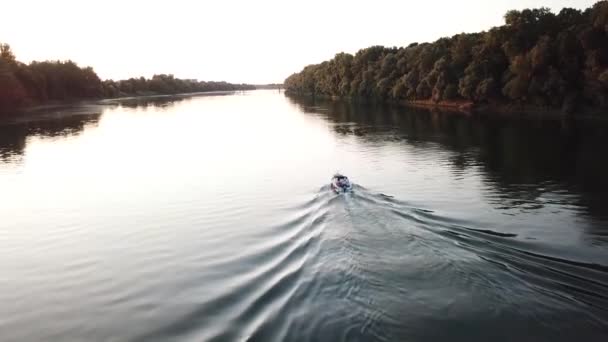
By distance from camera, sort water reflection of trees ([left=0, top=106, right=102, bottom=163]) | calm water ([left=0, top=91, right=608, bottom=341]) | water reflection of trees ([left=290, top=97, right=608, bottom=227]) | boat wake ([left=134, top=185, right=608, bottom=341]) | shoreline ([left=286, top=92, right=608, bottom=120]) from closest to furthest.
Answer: boat wake ([left=134, top=185, right=608, bottom=341])
calm water ([left=0, top=91, right=608, bottom=341])
water reflection of trees ([left=290, top=97, right=608, bottom=227])
water reflection of trees ([left=0, top=106, right=102, bottom=163])
shoreline ([left=286, top=92, right=608, bottom=120])

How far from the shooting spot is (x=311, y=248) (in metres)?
22.2

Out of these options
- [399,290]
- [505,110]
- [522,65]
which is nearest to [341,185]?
[399,290]

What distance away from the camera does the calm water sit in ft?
49.5

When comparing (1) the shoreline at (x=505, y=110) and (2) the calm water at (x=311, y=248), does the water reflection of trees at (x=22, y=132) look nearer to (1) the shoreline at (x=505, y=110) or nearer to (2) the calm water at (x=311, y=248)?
(2) the calm water at (x=311, y=248)

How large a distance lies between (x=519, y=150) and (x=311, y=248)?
121ft

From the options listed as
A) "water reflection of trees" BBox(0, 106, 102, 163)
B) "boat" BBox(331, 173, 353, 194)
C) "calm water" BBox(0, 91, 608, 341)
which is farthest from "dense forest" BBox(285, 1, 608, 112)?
"water reflection of trees" BBox(0, 106, 102, 163)

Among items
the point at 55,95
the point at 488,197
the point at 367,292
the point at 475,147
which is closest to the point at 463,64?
the point at 475,147

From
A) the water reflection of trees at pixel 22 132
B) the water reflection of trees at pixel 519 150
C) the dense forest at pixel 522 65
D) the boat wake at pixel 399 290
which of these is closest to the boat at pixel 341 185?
the boat wake at pixel 399 290

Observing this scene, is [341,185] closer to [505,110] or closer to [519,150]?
[519,150]

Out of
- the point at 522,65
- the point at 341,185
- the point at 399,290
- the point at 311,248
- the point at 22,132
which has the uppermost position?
the point at 522,65

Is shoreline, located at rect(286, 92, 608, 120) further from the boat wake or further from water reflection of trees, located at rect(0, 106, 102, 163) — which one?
water reflection of trees, located at rect(0, 106, 102, 163)

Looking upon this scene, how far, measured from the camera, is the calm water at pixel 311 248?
49.5 feet

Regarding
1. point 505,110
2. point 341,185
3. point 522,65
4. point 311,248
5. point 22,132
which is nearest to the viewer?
point 311,248

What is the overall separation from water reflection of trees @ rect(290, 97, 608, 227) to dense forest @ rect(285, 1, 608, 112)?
6.68 meters
